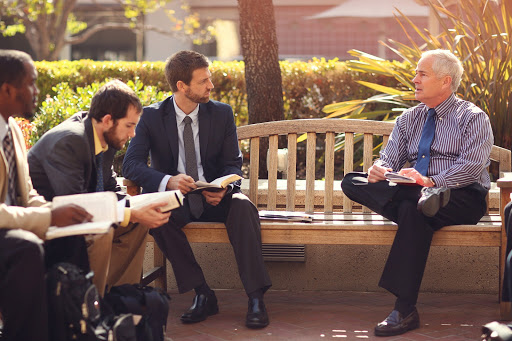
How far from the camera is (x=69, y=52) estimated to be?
28156 mm

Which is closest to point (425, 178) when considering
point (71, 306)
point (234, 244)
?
point (234, 244)

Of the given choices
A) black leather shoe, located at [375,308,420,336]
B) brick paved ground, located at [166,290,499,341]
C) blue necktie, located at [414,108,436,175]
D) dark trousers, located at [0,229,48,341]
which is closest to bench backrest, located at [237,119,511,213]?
blue necktie, located at [414,108,436,175]

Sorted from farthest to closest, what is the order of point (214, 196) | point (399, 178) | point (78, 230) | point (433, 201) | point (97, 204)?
point (214, 196) < point (399, 178) < point (433, 201) < point (97, 204) < point (78, 230)

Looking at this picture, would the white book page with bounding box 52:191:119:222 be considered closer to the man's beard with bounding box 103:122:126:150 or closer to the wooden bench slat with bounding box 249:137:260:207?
the man's beard with bounding box 103:122:126:150

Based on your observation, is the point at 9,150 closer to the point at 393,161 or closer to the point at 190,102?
the point at 190,102

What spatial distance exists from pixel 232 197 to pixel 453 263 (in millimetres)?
1639

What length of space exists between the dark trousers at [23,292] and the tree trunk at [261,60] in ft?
11.5

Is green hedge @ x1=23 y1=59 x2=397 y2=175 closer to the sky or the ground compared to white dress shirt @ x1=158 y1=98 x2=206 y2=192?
closer to the sky

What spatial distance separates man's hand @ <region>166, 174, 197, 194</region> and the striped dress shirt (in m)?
1.17

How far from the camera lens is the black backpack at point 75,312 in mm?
3293

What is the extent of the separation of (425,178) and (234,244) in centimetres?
117

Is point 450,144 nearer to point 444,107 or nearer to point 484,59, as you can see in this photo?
point 444,107

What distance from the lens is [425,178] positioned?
4.54 m

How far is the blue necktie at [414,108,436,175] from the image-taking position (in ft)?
15.6
